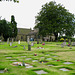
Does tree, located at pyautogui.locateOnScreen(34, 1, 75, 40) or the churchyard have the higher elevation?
tree, located at pyautogui.locateOnScreen(34, 1, 75, 40)

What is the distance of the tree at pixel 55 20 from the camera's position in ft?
125

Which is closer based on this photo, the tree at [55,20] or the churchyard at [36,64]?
the churchyard at [36,64]

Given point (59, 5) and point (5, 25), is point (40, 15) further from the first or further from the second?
point (5, 25)

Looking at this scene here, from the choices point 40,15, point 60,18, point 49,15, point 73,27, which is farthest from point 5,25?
point 73,27

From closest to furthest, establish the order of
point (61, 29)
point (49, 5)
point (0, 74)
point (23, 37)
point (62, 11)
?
1. point (0, 74)
2. point (61, 29)
3. point (62, 11)
4. point (49, 5)
5. point (23, 37)

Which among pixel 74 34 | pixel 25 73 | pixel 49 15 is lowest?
pixel 25 73

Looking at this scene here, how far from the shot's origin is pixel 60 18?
126 ft

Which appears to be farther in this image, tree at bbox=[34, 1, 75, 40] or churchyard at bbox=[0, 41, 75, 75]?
tree at bbox=[34, 1, 75, 40]

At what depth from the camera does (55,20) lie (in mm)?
39625

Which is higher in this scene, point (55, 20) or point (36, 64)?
point (55, 20)

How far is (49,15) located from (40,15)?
4.85 metres

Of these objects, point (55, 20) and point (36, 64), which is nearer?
point (36, 64)

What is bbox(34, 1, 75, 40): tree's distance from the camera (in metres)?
38.1

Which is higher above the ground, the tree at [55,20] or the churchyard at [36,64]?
the tree at [55,20]
